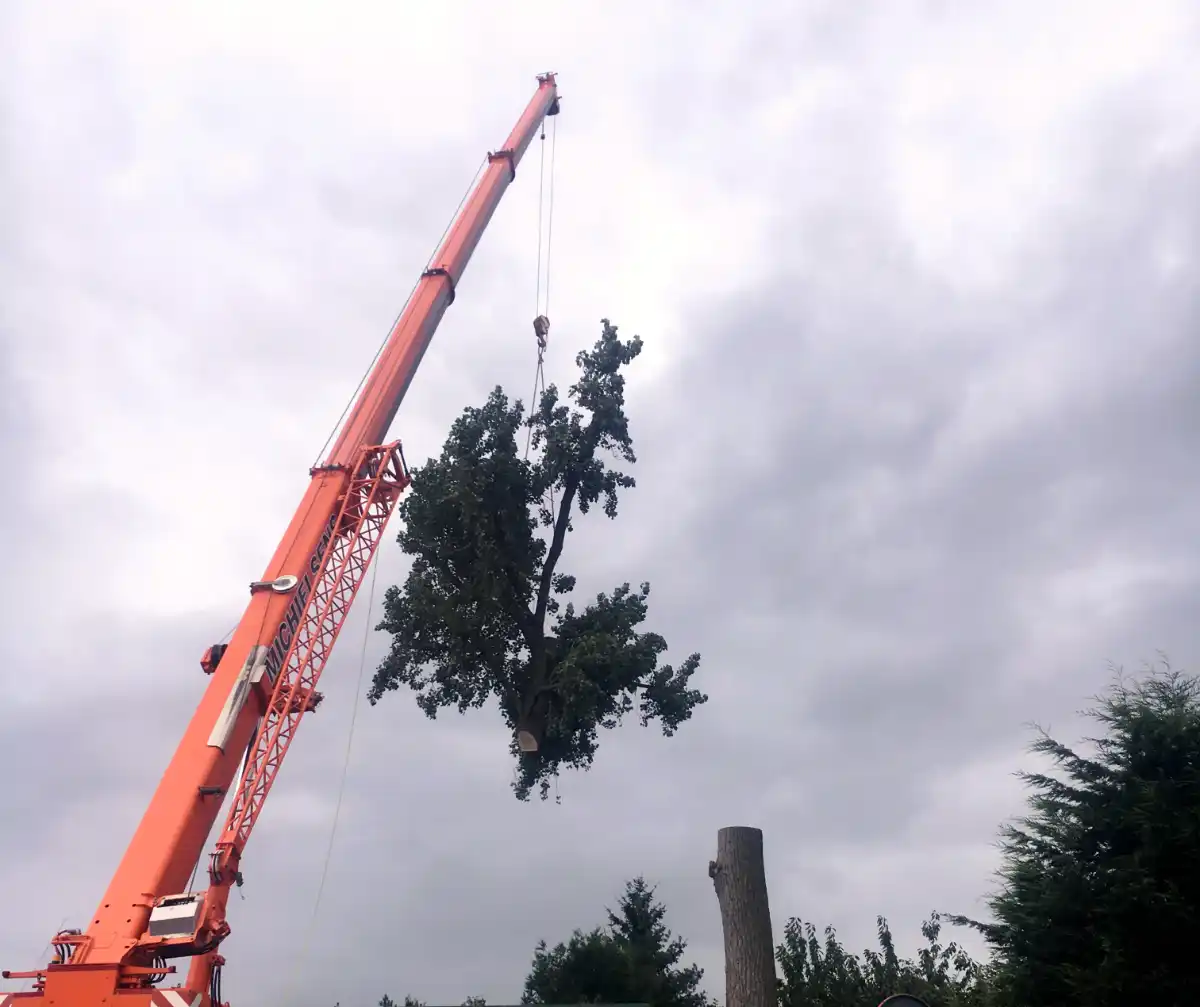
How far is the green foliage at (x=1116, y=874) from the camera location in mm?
8688

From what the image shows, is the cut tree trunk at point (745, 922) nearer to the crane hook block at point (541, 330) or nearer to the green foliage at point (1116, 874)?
the green foliage at point (1116, 874)

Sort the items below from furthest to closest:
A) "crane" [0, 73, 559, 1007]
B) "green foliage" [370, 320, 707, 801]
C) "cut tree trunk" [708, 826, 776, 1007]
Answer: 1. "green foliage" [370, 320, 707, 801]
2. "crane" [0, 73, 559, 1007]
3. "cut tree trunk" [708, 826, 776, 1007]

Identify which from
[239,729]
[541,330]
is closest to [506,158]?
[541,330]

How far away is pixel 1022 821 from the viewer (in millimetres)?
10492

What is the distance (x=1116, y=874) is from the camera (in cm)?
896

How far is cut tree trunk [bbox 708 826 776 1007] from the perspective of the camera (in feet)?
24.3

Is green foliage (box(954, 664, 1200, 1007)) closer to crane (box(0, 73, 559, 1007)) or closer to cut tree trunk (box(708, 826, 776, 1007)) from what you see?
cut tree trunk (box(708, 826, 776, 1007))

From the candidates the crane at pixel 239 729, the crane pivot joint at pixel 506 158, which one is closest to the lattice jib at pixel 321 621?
the crane at pixel 239 729

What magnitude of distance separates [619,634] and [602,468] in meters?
3.39

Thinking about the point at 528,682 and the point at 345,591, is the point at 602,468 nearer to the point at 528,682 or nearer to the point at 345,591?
the point at 528,682

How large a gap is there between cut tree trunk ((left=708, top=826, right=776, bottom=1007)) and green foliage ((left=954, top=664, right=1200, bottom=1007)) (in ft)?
10.5

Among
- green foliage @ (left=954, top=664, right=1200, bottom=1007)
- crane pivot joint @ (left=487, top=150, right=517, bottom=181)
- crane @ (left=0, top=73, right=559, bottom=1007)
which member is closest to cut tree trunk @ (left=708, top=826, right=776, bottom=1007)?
green foliage @ (left=954, top=664, right=1200, bottom=1007)

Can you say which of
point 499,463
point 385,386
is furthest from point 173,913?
point 499,463

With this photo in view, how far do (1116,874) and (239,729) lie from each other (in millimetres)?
9982
